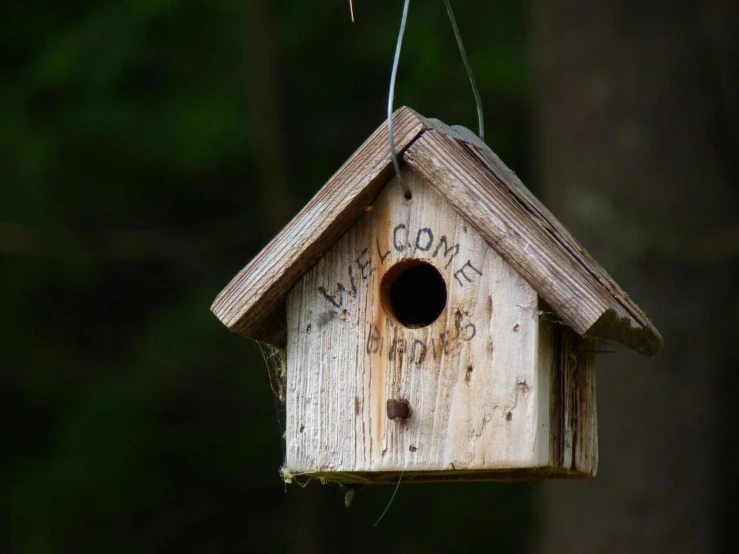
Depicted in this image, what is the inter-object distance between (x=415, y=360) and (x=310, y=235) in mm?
346

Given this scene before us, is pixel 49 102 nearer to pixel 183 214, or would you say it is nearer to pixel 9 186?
pixel 9 186

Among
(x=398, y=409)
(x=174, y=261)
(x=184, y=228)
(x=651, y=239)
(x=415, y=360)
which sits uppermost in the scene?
(x=184, y=228)

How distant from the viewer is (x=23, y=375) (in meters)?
7.38

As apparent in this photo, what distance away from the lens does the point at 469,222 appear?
2.35 m

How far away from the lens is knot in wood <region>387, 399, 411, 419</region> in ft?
7.68

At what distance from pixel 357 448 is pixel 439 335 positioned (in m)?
0.29

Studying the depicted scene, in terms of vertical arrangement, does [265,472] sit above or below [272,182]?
below

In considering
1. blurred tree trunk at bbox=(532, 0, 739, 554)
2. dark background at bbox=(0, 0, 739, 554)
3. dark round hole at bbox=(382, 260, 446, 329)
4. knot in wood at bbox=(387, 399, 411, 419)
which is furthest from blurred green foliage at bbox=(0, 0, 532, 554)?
knot in wood at bbox=(387, 399, 411, 419)

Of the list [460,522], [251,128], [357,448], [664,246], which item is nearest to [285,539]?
[460,522]

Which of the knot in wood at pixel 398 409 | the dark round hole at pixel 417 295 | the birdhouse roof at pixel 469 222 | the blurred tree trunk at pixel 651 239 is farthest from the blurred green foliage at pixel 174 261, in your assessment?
the knot in wood at pixel 398 409

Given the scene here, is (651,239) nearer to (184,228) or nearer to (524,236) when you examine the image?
(524,236)

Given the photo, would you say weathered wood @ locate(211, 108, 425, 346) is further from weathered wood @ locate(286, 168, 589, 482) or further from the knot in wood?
the knot in wood

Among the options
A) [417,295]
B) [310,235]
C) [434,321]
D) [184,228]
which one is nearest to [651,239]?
[417,295]

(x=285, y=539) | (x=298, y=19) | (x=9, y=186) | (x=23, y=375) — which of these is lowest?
(x=285, y=539)
